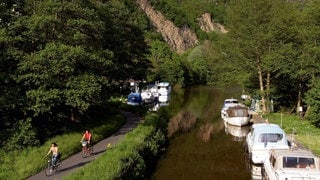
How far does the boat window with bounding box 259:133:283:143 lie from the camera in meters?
30.4

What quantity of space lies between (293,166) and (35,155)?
15.2m

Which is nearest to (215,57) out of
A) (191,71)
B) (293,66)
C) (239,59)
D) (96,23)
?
(239,59)

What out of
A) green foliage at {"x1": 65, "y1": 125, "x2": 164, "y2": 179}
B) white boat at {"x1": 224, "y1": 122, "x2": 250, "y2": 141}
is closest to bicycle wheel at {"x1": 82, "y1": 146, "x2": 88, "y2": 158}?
green foliage at {"x1": 65, "y1": 125, "x2": 164, "y2": 179}

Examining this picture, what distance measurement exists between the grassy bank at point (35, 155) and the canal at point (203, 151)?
5.88 m

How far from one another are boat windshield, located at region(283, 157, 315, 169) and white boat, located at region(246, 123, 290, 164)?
5473 millimetres

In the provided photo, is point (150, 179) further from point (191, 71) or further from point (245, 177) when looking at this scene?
point (191, 71)

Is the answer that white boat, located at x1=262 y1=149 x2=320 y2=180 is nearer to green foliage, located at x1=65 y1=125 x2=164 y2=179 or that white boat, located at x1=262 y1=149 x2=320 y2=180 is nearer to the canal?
the canal

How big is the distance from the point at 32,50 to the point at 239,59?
29.7 meters

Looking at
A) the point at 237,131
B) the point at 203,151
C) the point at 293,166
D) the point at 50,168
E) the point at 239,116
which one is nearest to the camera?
the point at 293,166

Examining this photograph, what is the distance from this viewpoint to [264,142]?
30.2 m

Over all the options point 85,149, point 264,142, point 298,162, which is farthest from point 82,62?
point 298,162

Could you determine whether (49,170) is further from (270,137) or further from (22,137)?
(270,137)

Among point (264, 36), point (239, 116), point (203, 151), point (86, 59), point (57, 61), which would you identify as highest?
point (264, 36)

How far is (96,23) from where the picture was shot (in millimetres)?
37344
